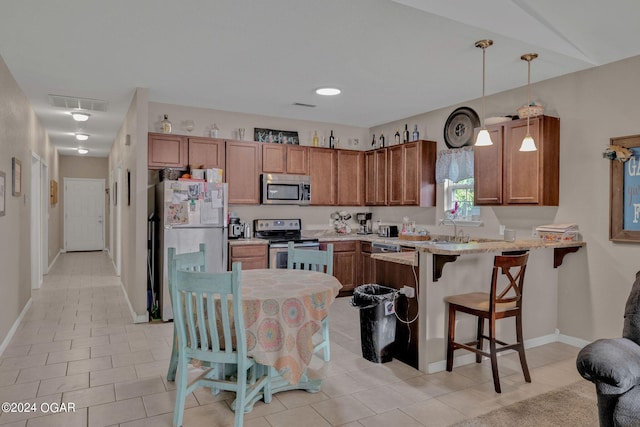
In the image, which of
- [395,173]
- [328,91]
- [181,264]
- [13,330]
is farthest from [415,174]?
[13,330]

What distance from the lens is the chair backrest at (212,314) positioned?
221 cm

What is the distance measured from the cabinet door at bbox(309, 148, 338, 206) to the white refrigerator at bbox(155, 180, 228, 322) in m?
1.61

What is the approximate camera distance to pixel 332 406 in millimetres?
2684

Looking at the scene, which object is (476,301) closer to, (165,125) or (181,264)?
(181,264)

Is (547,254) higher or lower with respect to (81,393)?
higher

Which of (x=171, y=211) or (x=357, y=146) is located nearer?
(x=171, y=211)

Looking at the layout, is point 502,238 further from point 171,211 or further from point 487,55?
point 171,211

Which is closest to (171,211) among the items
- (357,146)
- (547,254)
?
(357,146)

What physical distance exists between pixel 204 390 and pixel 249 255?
2344 millimetres

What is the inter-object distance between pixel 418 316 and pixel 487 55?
2.27 m

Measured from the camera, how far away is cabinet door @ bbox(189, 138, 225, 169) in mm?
5160

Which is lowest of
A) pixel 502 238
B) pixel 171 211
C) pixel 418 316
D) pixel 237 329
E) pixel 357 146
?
pixel 418 316

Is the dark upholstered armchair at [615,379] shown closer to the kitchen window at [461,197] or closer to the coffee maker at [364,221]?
the kitchen window at [461,197]

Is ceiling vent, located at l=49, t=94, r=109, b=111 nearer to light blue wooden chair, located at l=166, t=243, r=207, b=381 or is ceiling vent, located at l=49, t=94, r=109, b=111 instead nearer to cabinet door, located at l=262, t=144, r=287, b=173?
cabinet door, located at l=262, t=144, r=287, b=173
